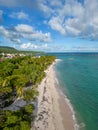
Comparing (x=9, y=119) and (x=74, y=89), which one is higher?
(x=9, y=119)

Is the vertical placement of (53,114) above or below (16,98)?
below

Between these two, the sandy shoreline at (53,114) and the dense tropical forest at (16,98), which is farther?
the sandy shoreline at (53,114)

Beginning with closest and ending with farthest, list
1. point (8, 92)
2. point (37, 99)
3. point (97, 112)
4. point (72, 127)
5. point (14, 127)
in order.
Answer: point (14, 127) < point (72, 127) < point (97, 112) < point (8, 92) < point (37, 99)

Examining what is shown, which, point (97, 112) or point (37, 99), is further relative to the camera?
point (37, 99)

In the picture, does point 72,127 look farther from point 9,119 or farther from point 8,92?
point 8,92

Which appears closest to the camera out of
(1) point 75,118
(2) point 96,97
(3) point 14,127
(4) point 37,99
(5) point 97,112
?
(3) point 14,127

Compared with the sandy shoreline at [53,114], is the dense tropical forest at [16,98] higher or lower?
higher

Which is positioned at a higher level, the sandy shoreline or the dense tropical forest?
the dense tropical forest

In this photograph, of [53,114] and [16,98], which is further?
[16,98]

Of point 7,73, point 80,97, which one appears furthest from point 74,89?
point 7,73

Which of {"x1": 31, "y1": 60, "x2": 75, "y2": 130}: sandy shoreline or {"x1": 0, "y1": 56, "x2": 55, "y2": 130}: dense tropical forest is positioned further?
{"x1": 31, "y1": 60, "x2": 75, "y2": 130}: sandy shoreline
